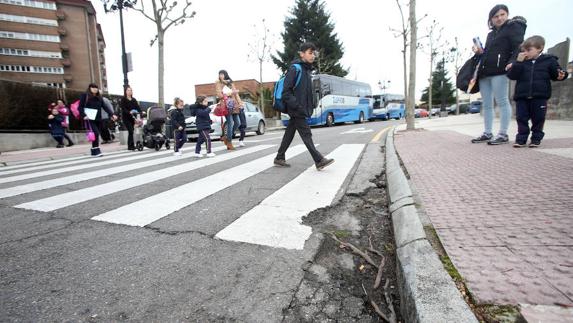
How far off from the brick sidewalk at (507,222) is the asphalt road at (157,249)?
0.90 m

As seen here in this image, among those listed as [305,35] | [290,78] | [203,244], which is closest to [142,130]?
[290,78]

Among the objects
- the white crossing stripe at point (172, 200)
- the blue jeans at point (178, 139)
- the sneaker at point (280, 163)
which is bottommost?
the white crossing stripe at point (172, 200)

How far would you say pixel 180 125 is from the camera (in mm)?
7918

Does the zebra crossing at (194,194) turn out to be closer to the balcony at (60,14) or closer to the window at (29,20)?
the balcony at (60,14)

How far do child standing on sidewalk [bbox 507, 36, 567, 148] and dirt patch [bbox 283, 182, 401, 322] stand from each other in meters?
3.58

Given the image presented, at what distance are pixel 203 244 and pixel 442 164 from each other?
11.0 feet

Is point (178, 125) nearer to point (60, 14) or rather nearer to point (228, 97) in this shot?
point (228, 97)

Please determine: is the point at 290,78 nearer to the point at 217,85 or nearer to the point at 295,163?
the point at 295,163

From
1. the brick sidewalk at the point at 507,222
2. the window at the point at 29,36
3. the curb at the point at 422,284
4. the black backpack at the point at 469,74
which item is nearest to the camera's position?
the curb at the point at 422,284

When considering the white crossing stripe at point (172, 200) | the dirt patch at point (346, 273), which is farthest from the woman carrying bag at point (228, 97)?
the dirt patch at point (346, 273)

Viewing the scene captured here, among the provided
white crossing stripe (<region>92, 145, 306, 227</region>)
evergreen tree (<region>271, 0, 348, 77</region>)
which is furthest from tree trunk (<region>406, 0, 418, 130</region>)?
evergreen tree (<region>271, 0, 348, 77</region>)

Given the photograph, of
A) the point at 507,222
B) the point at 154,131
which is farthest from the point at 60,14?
the point at 507,222

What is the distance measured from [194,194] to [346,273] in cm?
219

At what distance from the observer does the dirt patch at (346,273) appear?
4.97 feet
